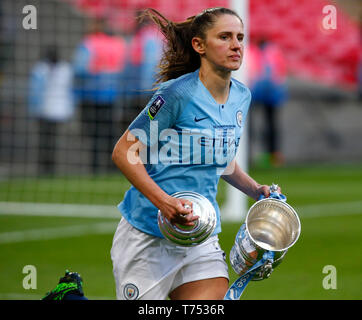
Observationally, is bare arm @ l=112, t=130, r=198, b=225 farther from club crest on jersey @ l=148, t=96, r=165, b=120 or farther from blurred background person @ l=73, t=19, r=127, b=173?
blurred background person @ l=73, t=19, r=127, b=173

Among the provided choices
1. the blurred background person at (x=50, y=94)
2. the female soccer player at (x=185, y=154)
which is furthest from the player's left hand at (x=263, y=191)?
the blurred background person at (x=50, y=94)

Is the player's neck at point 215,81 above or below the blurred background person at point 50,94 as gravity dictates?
below

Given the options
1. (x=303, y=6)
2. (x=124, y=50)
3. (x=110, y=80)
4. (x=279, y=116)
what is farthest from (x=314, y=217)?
(x=303, y=6)

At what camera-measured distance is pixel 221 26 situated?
4812mm

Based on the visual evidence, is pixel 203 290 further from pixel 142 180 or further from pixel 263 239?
pixel 142 180

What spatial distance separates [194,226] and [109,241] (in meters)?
5.52

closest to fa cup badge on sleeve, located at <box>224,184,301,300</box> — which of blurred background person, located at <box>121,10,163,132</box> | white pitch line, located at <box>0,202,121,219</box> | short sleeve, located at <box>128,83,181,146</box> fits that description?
short sleeve, located at <box>128,83,181,146</box>

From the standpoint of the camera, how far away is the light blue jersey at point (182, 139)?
4738mm

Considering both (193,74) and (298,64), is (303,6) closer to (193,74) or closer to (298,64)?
(298,64)

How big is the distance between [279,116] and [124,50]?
8.35m

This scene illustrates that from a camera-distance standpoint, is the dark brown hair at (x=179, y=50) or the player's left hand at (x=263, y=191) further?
the dark brown hair at (x=179, y=50)

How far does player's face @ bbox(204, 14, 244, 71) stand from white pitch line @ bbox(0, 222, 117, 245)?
550cm

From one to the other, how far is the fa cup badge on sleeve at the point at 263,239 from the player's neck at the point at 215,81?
1.92ft

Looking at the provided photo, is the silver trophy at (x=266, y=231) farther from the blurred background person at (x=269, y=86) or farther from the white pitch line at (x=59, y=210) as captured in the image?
the blurred background person at (x=269, y=86)
